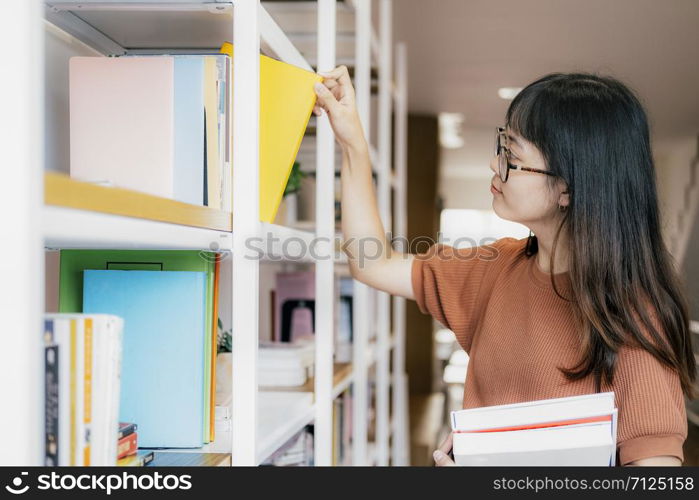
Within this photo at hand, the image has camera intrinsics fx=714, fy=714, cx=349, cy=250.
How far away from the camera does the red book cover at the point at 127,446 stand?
0.82m

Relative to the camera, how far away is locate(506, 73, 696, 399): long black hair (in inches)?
43.6

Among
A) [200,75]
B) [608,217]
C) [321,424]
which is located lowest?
[321,424]

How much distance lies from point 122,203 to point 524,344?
0.76 meters

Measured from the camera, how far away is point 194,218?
0.84 meters

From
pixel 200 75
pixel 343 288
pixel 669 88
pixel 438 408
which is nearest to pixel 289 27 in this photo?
pixel 343 288

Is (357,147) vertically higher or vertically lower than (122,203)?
higher

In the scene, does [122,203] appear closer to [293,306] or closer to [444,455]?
[444,455]

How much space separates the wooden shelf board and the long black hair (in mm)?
568

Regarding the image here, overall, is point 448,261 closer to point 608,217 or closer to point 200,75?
point 608,217

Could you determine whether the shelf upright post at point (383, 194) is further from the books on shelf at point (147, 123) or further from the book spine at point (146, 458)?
the book spine at point (146, 458)

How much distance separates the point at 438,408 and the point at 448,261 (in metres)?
5.01

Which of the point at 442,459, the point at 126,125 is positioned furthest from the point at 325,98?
the point at 442,459

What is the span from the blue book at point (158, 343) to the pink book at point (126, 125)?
0.42 ft
